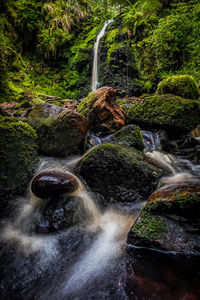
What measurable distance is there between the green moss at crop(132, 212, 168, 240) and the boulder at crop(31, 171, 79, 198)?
1229 mm

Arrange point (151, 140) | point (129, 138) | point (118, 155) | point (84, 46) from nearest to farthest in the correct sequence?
1. point (118, 155)
2. point (129, 138)
3. point (151, 140)
4. point (84, 46)

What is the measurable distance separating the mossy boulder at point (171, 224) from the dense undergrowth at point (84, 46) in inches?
258

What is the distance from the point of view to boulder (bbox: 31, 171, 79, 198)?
8.43 feet

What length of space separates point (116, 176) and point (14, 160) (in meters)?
1.94

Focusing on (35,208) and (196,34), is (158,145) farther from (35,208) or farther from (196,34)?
(196,34)

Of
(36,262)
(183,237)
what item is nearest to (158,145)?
(183,237)

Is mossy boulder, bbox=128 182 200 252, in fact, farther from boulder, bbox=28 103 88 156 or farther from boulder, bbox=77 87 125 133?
boulder, bbox=77 87 125 133

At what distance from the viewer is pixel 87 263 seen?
1888mm

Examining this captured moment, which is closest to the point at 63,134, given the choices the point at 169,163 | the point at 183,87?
the point at 169,163

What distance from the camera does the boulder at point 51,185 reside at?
101 inches

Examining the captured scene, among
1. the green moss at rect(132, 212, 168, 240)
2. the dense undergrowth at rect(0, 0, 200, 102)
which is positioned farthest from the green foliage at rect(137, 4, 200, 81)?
the green moss at rect(132, 212, 168, 240)

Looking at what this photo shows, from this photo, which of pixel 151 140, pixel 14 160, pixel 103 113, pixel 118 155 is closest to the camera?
pixel 14 160

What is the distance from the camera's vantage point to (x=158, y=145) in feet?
14.5

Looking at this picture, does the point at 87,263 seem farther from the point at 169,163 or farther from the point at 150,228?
the point at 169,163
